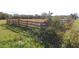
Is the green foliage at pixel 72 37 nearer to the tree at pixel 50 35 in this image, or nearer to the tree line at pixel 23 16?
the tree at pixel 50 35

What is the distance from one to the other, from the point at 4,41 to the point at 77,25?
29.1 inches

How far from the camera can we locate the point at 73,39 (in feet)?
4.05

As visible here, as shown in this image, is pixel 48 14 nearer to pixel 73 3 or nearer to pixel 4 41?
pixel 73 3

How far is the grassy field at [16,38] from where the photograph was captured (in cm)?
123

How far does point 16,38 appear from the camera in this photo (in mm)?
1245

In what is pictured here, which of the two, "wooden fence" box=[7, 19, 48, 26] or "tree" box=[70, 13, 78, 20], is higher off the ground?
"tree" box=[70, 13, 78, 20]

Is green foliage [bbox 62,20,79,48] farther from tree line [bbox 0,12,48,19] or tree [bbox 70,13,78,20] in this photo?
tree line [bbox 0,12,48,19]

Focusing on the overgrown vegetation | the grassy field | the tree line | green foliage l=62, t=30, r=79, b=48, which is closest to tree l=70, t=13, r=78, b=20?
the overgrown vegetation

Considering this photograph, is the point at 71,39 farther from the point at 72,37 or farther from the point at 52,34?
the point at 52,34

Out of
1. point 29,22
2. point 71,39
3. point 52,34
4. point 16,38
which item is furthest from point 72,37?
point 16,38

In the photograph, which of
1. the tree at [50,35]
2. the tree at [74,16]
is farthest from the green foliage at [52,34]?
the tree at [74,16]

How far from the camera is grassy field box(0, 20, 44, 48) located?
1.23 m

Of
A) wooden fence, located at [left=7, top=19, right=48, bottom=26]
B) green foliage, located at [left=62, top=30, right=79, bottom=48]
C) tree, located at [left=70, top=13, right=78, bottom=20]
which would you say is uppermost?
tree, located at [left=70, top=13, right=78, bottom=20]
